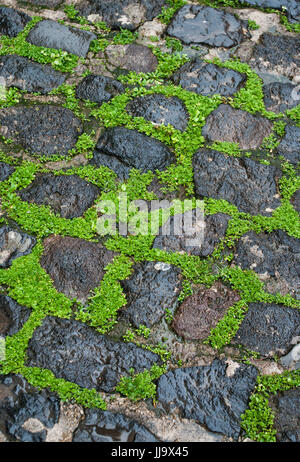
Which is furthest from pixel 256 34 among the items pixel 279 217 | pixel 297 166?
pixel 279 217

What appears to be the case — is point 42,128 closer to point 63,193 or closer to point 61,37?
point 63,193

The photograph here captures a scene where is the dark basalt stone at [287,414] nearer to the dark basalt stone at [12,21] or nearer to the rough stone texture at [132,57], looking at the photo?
the rough stone texture at [132,57]

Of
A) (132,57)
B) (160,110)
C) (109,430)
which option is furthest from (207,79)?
(109,430)

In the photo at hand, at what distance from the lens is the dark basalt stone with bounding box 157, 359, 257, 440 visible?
2998 millimetres

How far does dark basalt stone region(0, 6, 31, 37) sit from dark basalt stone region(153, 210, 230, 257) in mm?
2611

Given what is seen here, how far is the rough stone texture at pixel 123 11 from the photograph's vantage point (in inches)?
206

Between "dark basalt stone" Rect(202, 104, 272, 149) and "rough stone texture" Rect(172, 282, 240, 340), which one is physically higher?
"dark basalt stone" Rect(202, 104, 272, 149)

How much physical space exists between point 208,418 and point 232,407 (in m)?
0.16

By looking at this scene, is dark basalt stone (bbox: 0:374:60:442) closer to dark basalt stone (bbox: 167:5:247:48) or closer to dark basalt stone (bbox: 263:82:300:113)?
dark basalt stone (bbox: 263:82:300:113)

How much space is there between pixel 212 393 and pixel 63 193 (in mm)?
1829

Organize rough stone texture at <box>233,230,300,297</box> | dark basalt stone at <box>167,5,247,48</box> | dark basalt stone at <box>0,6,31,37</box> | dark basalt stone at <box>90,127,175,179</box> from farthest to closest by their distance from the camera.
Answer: dark basalt stone at <box>167,5,247,48</box> < dark basalt stone at <box>0,6,31,37</box> < dark basalt stone at <box>90,127,175,179</box> < rough stone texture at <box>233,230,300,297</box>

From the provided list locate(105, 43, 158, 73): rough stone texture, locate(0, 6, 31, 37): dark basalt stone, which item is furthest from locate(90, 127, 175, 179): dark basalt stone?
locate(0, 6, 31, 37): dark basalt stone

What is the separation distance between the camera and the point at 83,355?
3174mm

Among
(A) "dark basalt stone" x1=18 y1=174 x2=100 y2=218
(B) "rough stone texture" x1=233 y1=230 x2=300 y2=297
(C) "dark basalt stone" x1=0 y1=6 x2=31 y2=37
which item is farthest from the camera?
(C) "dark basalt stone" x1=0 y1=6 x2=31 y2=37
